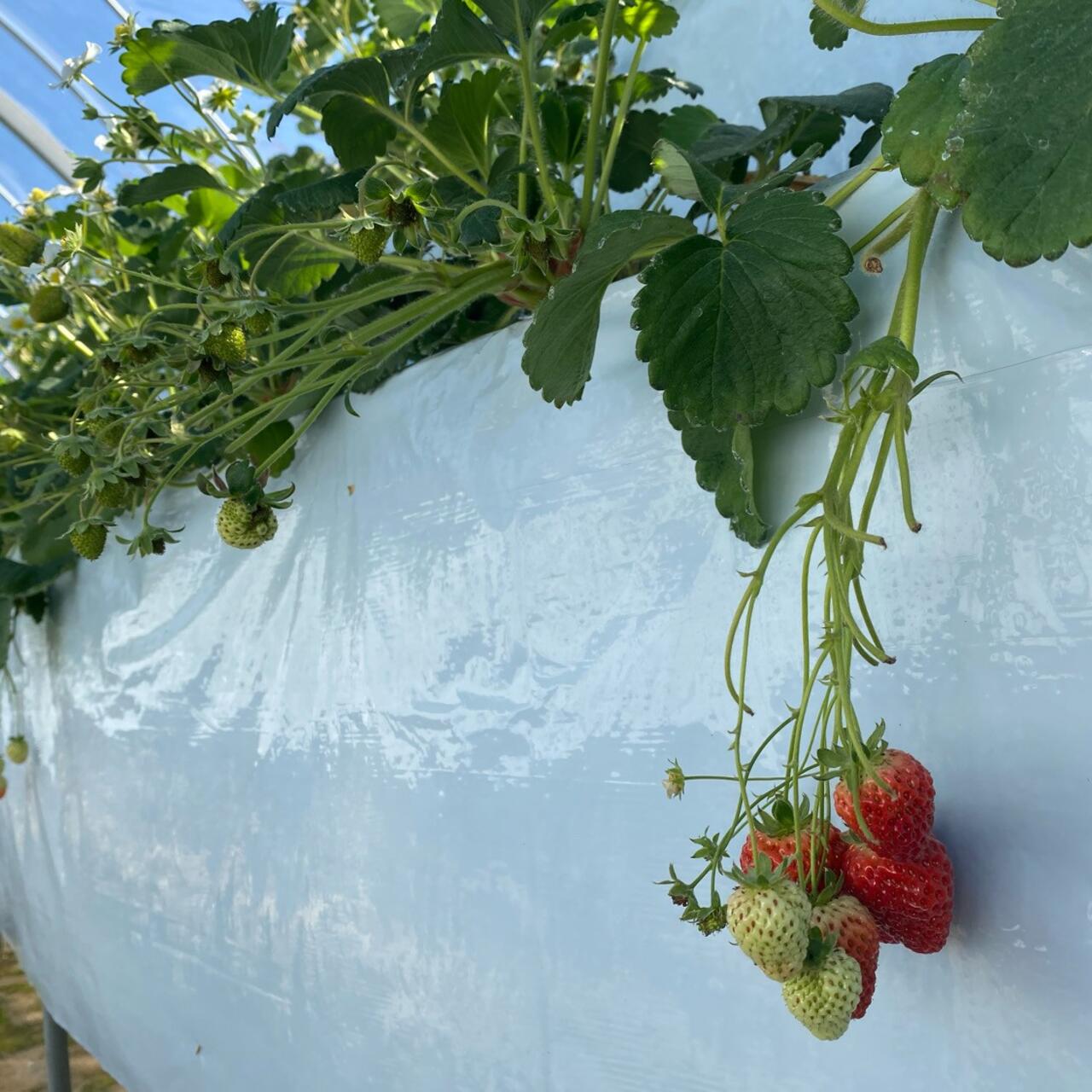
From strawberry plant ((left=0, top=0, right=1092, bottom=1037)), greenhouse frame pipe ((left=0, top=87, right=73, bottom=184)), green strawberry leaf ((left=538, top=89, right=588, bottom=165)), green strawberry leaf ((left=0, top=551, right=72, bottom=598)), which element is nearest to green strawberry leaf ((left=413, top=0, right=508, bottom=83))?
strawberry plant ((left=0, top=0, right=1092, bottom=1037))

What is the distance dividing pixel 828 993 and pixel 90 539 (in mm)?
576

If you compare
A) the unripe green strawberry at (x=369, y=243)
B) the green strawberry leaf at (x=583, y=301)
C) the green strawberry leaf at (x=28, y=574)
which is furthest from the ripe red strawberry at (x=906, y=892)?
the green strawberry leaf at (x=28, y=574)

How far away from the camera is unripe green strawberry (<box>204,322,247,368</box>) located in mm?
689

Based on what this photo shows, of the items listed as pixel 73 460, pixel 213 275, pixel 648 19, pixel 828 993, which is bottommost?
pixel 828 993

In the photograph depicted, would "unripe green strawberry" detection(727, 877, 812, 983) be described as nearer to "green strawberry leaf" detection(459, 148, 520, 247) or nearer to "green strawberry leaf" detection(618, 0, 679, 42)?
"green strawberry leaf" detection(459, 148, 520, 247)

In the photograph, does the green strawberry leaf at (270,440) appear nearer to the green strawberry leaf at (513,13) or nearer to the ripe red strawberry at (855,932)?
the green strawberry leaf at (513,13)

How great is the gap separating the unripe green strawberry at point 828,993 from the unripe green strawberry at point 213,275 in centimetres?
55

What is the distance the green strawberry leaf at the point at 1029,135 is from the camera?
0.39 m

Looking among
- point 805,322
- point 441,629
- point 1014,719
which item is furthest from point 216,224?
point 1014,719

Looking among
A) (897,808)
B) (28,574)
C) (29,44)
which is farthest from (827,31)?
Result: (29,44)

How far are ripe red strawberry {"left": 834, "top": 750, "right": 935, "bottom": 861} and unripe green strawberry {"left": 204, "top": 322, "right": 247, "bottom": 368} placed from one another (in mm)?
472

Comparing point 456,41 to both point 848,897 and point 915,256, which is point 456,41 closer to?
point 915,256

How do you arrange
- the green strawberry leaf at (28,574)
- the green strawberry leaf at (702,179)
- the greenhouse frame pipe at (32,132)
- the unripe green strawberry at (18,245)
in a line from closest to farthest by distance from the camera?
1. the green strawberry leaf at (702,179)
2. the unripe green strawberry at (18,245)
3. the green strawberry leaf at (28,574)
4. the greenhouse frame pipe at (32,132)

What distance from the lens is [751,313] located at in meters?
0.50
